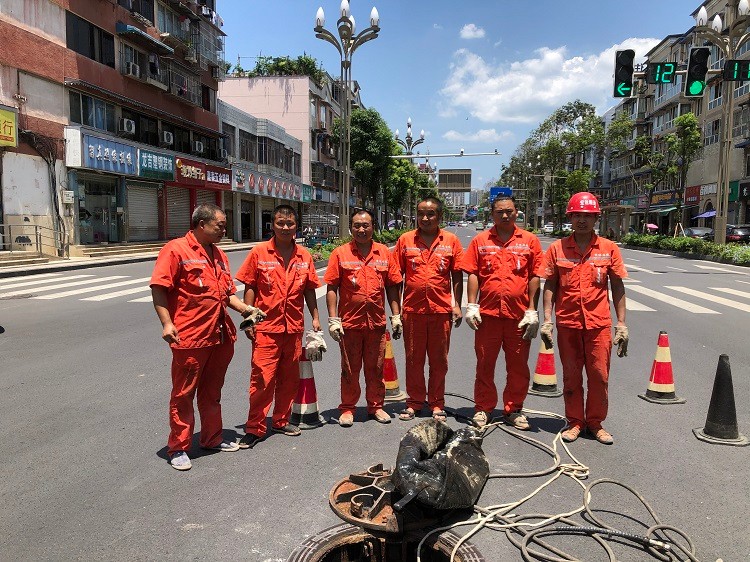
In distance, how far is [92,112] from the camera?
2425cm

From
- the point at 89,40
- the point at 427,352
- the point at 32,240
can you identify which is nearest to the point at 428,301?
the point at 427,352

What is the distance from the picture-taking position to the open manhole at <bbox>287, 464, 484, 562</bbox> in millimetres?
2820

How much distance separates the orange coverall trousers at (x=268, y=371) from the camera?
425 centimetres

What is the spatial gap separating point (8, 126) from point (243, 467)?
20.4 m

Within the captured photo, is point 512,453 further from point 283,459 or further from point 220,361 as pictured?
point 220,361

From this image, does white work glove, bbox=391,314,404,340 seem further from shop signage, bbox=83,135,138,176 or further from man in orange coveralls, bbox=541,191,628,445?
shop signage, bbox=83,135,138,176

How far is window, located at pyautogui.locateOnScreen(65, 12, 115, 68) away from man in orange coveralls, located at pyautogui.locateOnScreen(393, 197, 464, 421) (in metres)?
24.1

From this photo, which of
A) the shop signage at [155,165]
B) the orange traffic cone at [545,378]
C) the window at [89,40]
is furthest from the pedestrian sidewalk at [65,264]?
the orange traffic cone at [545,378]

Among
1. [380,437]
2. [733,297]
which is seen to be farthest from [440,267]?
[733,297]

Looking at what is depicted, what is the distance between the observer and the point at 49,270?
1784cm

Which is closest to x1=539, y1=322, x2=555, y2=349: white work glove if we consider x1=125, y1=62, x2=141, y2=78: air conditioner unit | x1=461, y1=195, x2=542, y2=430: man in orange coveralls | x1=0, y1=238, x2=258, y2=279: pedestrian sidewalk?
x1=461, y1=195, x2=542, y2=430: man in orange coveralls

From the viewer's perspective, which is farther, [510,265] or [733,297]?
[733,297]

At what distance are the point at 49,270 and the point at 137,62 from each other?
14649mm

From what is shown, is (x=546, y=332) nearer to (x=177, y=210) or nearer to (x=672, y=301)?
(x=672, y=301)
